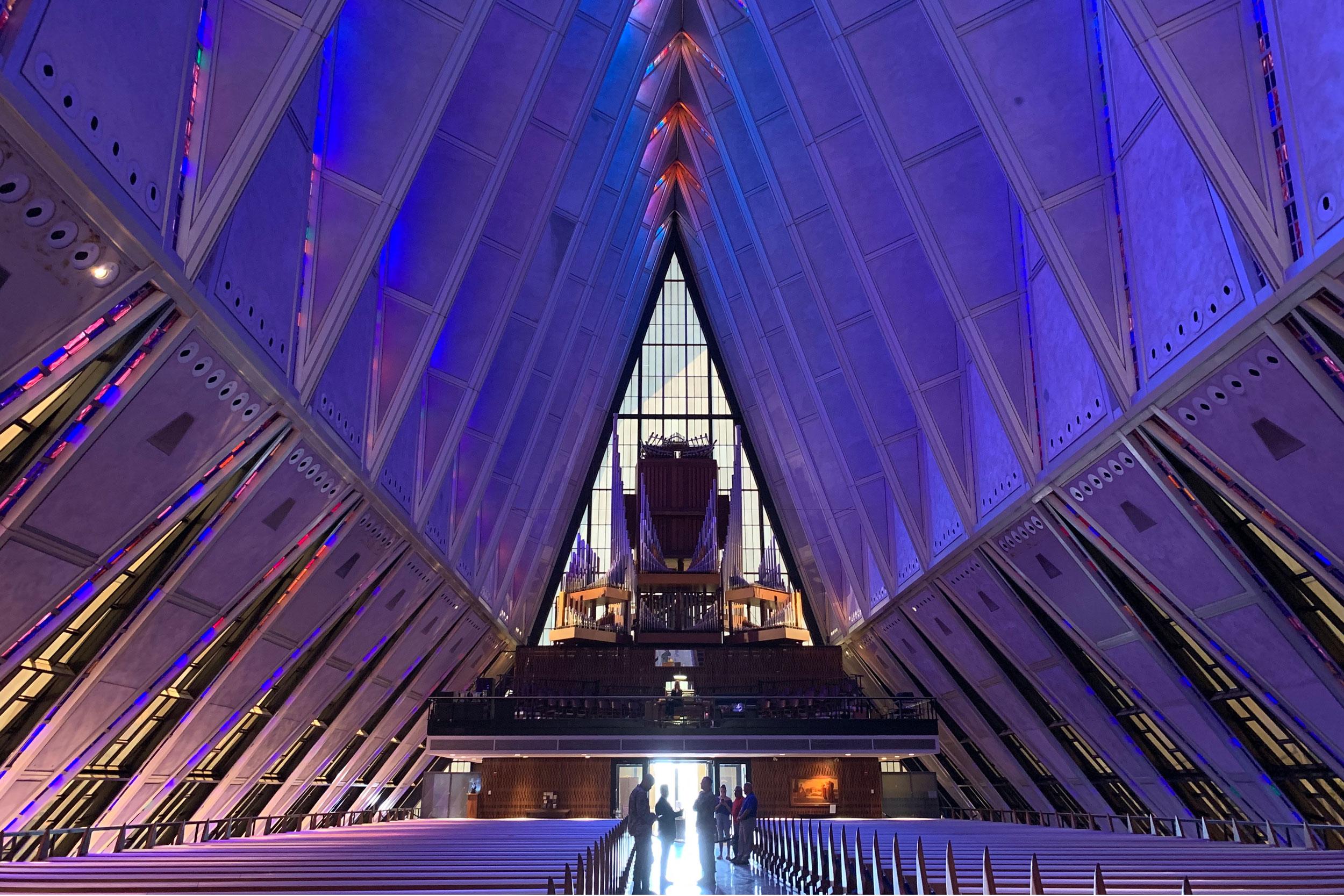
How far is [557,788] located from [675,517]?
27.7 ft

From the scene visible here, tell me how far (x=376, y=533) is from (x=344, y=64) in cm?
592

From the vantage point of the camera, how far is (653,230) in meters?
28.6

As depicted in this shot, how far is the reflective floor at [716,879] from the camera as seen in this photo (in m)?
12.3

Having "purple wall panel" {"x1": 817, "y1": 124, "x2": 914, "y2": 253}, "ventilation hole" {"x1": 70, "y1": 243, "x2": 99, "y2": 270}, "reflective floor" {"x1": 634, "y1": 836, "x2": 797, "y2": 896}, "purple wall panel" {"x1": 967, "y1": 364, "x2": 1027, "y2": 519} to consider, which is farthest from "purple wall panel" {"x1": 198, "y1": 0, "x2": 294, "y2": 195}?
"reflective floor" {"x1": 634, "y1": 836, "x2": 797, "y2": 896}

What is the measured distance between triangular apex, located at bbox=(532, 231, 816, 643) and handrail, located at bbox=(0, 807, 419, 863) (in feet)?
22.0

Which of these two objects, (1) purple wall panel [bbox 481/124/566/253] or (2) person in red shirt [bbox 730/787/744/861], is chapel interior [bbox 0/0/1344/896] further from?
(2) person in red shirt [bbox 730/787/744/861]

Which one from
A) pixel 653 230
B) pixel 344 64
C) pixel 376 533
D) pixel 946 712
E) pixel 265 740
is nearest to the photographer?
pixel 344 64

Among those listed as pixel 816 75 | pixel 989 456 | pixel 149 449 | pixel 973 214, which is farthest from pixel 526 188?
pixel 149 449

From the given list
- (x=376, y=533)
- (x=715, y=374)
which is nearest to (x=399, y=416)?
(x=376, y=533)

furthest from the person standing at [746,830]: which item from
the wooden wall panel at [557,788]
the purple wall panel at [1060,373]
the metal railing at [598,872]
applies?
the wooden wall panel at [557,788]

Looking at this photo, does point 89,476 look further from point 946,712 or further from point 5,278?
point 946,712

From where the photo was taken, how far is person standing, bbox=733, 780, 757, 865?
52.2 ft

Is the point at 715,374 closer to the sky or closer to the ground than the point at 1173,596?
closer to the sky

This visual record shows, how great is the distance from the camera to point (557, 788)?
24500 millimetres
